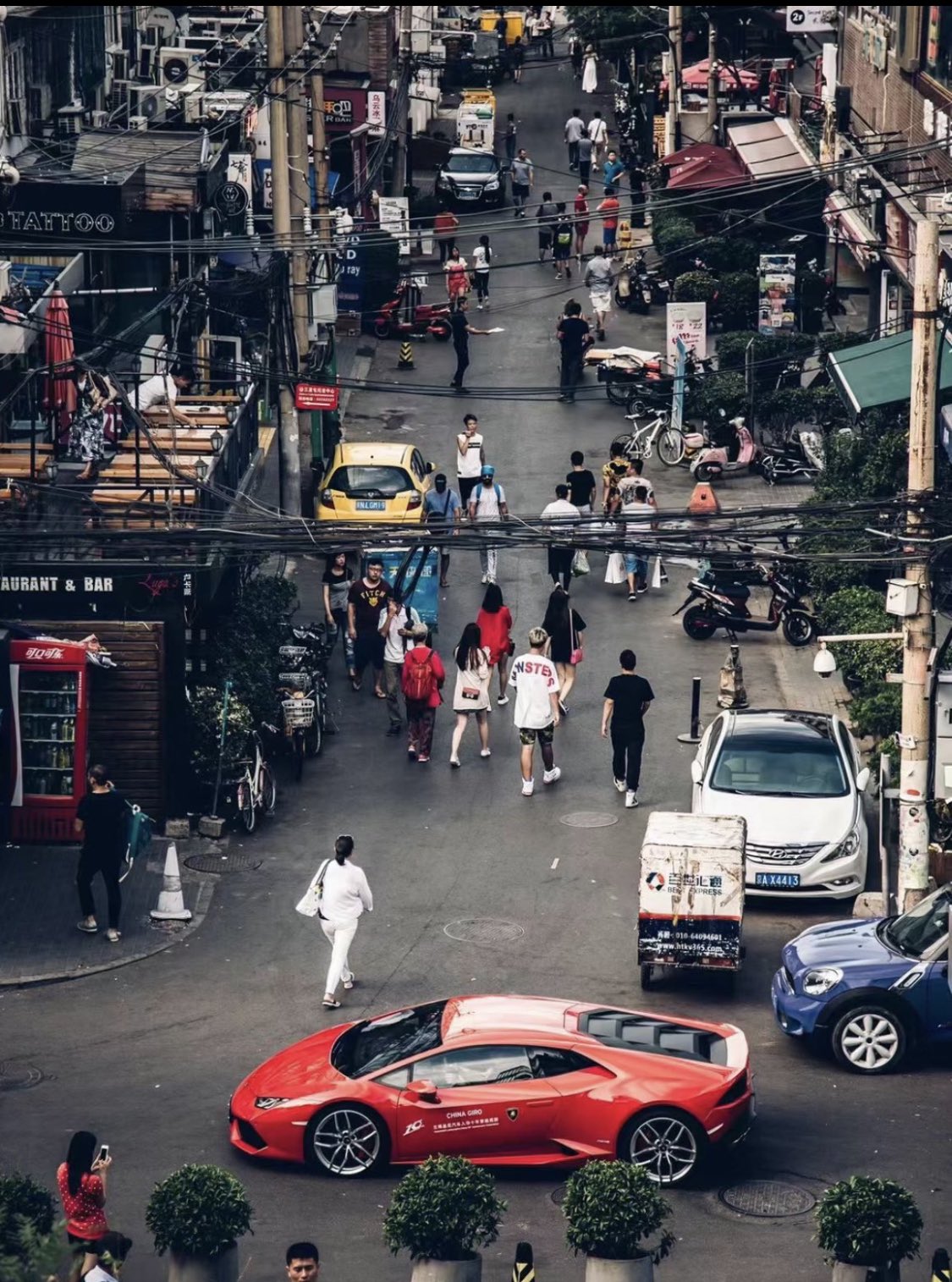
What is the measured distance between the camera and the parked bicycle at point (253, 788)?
24.9 metres

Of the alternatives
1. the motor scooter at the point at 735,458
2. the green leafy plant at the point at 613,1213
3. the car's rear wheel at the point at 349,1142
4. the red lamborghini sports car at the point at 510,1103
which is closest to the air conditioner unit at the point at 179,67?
the motor scooter at the point at 735,458

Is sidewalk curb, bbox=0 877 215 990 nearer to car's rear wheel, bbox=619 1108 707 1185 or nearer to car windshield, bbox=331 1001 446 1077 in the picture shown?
car windshield, bbox=331 1001 446 1077

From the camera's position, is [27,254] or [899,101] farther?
[899,101]

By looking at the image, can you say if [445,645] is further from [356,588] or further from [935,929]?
[935,929]

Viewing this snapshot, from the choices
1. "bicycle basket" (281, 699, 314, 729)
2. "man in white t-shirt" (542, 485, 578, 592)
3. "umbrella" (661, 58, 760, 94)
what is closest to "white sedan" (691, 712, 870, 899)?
"bicycle basket" (281, 699, 314, 729)

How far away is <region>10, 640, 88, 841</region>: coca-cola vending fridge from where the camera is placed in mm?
24250

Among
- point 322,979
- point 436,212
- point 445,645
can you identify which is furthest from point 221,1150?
point 436,212

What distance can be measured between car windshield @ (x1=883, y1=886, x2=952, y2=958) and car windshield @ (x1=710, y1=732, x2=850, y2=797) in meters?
3.70

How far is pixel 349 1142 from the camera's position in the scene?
1722cm

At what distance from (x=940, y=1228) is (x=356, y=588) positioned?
13655 millimetres

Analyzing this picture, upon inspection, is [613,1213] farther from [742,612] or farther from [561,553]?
[742,612]

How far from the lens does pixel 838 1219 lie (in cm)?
1434

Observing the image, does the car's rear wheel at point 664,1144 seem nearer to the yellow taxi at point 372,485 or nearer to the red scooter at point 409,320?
the yellow taxi at point 372,485

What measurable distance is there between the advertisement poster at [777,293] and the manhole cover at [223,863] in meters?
21.5
